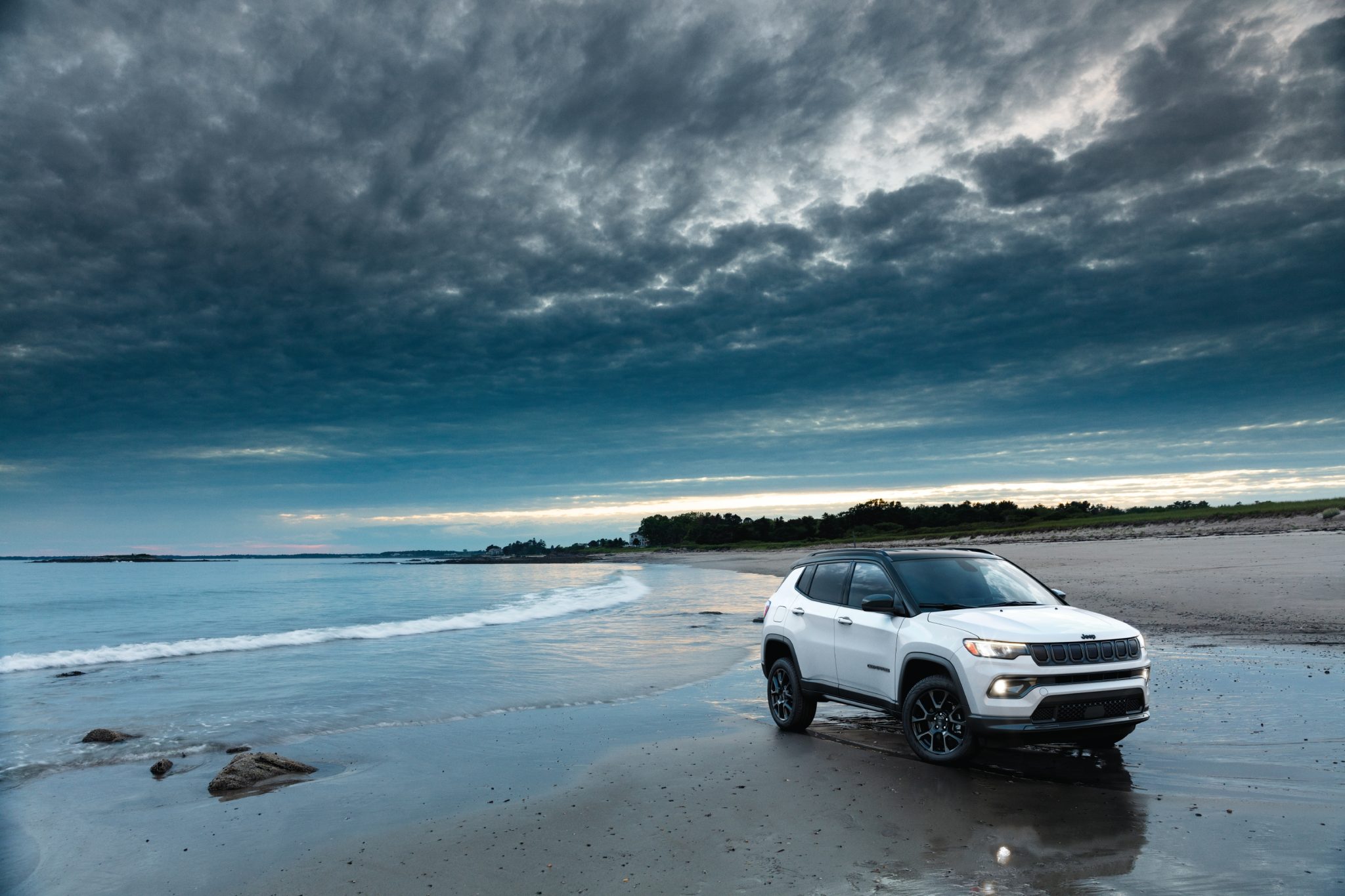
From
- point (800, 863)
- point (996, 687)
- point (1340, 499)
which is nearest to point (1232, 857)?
point (996, 687)

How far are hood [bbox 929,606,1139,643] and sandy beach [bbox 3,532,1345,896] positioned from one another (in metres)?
1.16

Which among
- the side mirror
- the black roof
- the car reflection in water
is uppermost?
the black roof

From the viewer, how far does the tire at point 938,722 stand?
6785 mm

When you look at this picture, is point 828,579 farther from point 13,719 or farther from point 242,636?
point 242,636

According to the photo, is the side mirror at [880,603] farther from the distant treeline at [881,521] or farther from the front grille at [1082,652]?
the distant treeline at [881,521]

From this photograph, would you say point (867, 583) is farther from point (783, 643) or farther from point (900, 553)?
point (783, 643)

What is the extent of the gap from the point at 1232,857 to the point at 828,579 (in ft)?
15.0

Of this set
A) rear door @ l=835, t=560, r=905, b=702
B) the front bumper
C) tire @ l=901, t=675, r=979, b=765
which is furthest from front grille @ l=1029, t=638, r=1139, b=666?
rear door @ l=835, t=560, r=905, b=702

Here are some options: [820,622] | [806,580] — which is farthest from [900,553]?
[806,580]

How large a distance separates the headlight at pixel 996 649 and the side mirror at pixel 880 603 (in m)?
0.93

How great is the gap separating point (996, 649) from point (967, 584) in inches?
53.4

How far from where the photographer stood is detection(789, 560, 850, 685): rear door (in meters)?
8.44

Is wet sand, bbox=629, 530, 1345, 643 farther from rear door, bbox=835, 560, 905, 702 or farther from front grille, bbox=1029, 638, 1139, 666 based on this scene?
rear door, bbox=835, 560, 905, 702

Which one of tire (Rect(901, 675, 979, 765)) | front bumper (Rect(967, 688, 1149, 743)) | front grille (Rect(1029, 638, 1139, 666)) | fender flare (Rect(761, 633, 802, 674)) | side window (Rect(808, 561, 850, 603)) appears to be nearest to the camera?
front bumper (Rect(967, 688, 1149, 743))
